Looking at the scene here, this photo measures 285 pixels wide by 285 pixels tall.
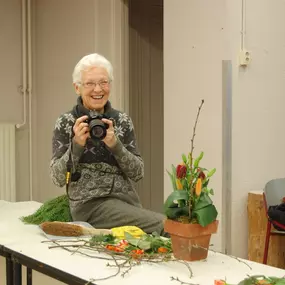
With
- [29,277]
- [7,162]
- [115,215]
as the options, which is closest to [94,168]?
[115,215]

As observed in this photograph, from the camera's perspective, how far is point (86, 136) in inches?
70.6

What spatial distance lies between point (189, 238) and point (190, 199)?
10cm

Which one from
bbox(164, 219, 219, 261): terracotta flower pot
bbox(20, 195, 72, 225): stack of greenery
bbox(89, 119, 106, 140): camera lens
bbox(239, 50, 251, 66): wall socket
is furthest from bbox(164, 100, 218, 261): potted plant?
bbox(239, 50, 251, 66): wall socket

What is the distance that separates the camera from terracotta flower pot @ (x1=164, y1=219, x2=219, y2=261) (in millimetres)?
1326

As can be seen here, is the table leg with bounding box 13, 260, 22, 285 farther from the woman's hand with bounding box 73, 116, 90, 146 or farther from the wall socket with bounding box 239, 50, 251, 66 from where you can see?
the wall socket with bounding box 239, 50, 251, 66

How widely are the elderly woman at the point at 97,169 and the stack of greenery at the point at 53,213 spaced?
0.06 m

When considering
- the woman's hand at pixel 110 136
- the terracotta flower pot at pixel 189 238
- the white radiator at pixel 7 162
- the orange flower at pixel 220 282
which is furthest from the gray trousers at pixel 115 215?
the white radiator at pixel 7 162

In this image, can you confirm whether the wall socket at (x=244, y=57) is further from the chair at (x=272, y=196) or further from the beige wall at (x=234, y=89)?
the chair at (x=272, y=196)

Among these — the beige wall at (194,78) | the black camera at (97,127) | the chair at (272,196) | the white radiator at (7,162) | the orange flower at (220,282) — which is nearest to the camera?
the orange flower at (220,282)

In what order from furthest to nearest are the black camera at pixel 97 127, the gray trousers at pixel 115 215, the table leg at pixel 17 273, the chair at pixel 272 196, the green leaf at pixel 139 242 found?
the chair at pixel 272 196 < the gray trousers at pixel 115 215 < the black camera at pixel 97 127 < the table leg at pixel 17 273 < the green leaf at pixel 139 242

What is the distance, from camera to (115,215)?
192 cm

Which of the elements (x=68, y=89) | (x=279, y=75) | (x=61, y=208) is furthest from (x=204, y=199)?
(x=68, y=89)

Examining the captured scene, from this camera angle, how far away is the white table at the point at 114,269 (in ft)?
4.07

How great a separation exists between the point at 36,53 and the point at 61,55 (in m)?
0.34
